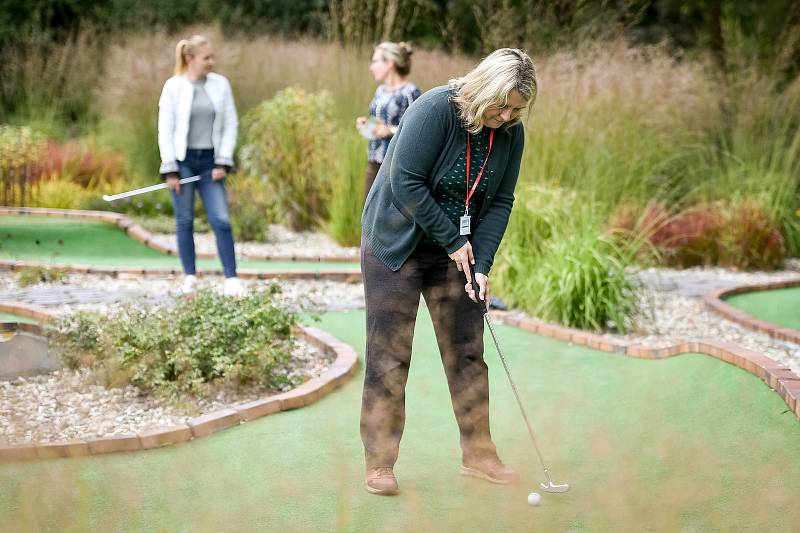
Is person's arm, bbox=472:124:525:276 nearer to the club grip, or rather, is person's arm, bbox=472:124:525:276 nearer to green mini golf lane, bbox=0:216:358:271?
the club grip

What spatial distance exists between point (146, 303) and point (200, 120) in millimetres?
1604

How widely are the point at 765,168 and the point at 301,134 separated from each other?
4.27 m

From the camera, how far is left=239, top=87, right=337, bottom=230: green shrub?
1080 cm

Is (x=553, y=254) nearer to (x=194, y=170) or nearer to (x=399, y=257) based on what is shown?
(x=194, y=170)

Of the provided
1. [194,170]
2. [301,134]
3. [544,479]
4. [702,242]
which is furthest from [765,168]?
[544,479]

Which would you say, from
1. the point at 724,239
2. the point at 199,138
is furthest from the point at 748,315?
the point at 199,138

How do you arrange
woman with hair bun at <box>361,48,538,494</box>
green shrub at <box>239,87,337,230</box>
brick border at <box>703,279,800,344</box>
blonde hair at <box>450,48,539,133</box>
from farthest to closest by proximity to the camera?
green shrub at <box>239,87,337,230</box>, brick border at <box>703,279,800,344</box>, woman with hair bun at <box>361,48,538,494</box>, blonde hair at <box>450,48,539,133</box>

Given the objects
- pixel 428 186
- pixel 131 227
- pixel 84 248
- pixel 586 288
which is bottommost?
pixel 84 248

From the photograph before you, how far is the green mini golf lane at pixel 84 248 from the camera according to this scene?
9.00m

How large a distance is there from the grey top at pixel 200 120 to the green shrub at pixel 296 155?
3.58 meters

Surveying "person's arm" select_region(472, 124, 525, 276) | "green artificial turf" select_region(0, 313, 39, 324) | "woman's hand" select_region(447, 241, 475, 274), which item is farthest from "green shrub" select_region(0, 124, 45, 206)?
"woman's hand" select_region(447, 241, 475, 274)

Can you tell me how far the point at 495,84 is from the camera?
3.33 m

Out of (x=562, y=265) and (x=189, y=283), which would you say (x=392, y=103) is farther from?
(x=189, y=283)

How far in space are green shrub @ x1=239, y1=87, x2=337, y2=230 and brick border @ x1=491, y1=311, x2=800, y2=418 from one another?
4.33m
